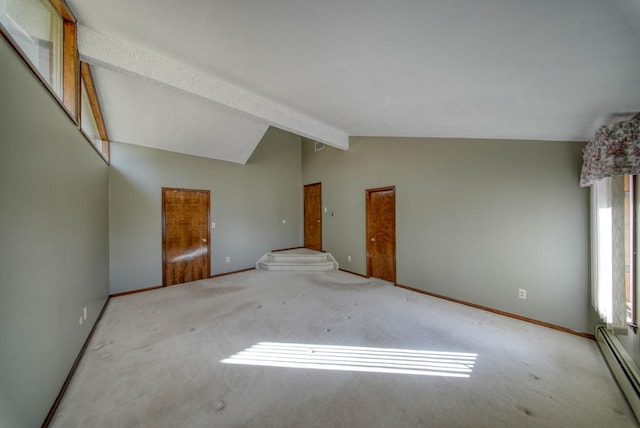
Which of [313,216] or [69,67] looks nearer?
[69,67]

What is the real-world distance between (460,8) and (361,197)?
3798 millimetres

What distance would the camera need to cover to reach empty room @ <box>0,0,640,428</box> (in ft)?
4.32

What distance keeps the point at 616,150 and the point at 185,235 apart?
18.9 feet

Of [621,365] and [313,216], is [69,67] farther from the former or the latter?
[621,365]

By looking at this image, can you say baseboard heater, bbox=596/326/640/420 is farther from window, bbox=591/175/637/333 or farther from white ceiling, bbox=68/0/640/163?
white ceiling, bbox=68/0/640/163

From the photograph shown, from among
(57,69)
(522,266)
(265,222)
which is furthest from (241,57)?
(265,222)

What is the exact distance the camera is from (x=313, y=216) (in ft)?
20.4

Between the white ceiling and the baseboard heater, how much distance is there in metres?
1.95

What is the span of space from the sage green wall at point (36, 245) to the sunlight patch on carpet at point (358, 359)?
1.18 m

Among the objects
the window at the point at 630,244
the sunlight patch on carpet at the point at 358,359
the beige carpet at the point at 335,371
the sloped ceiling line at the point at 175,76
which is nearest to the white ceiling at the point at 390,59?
the sloped ceiling line at the point at 175,76

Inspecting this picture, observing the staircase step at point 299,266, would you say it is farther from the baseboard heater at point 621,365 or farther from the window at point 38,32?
the window at point 38,32

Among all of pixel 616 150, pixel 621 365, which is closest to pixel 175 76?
pixel 616 150

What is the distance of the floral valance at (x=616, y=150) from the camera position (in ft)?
5.62

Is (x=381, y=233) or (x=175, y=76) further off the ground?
(x=175, y=76)
